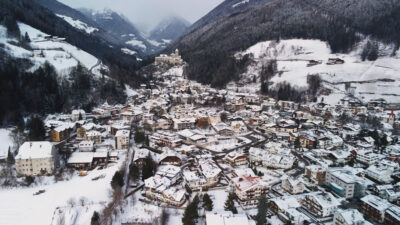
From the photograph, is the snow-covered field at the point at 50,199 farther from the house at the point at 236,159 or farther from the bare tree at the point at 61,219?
the house at the point at 236,159

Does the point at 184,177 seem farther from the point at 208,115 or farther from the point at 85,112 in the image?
the point at 85,112

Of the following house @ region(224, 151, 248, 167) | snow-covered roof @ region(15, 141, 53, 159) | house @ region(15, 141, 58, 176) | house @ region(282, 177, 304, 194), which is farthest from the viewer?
house @ region(224, 151, 248, 167)

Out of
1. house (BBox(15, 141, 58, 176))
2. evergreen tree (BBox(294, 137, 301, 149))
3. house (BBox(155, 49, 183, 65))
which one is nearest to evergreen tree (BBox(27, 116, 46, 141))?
house (BBox(15, 141, 58, 176))

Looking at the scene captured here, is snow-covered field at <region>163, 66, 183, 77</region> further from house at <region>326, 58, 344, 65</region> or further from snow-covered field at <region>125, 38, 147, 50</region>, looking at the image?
snow-covered field at <region>125, 38, 147, 50</region>

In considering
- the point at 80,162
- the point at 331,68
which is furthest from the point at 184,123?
the point at 331,68

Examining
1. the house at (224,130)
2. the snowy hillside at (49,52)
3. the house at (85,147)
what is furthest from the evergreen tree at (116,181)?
the snowy hillside at (49,52)

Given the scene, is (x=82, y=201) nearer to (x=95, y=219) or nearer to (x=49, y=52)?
(x=95, y=219)
